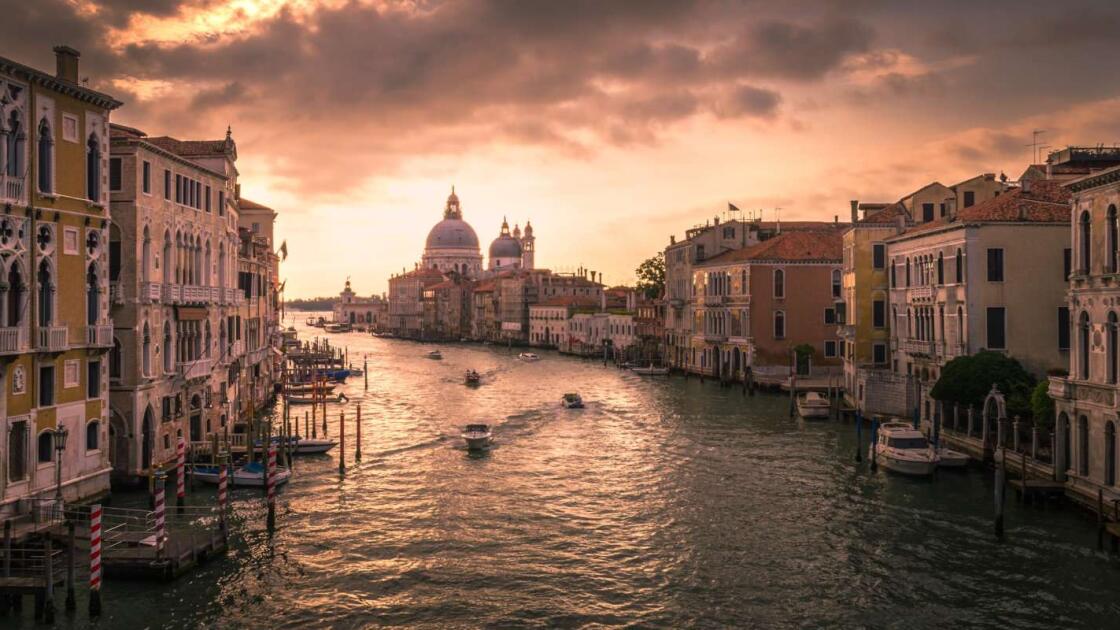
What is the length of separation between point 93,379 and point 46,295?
257cm

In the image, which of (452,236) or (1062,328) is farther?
(452,236)

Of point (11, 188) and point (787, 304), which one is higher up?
point (11, 188)

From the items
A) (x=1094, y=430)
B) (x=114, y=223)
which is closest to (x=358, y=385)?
(x=114, y=223)

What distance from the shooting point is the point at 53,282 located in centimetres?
1902

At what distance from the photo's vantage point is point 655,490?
24938mm

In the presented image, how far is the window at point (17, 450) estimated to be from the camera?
17.8 m

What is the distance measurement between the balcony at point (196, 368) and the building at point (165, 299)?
0.12 ft

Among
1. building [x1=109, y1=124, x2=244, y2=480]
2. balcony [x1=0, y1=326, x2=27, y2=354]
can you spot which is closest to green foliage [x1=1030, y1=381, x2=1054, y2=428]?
building [x1=109, y1=124, x2=244, y2=480]

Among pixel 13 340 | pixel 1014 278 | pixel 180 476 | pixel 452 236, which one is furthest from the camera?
pixel 452 236

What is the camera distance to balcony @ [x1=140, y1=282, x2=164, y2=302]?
76.2 feet

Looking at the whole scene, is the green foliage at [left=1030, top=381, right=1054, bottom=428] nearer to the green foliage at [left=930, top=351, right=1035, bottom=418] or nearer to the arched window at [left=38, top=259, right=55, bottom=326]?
the green foliage at [left=930, top=351, right=1035, bottom=418]

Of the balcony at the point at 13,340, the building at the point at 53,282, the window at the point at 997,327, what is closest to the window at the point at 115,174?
the building at the point at 53,282

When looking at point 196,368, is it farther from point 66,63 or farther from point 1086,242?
→ point 1086,242

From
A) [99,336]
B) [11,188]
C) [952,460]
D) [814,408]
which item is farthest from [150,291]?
[814,408]
